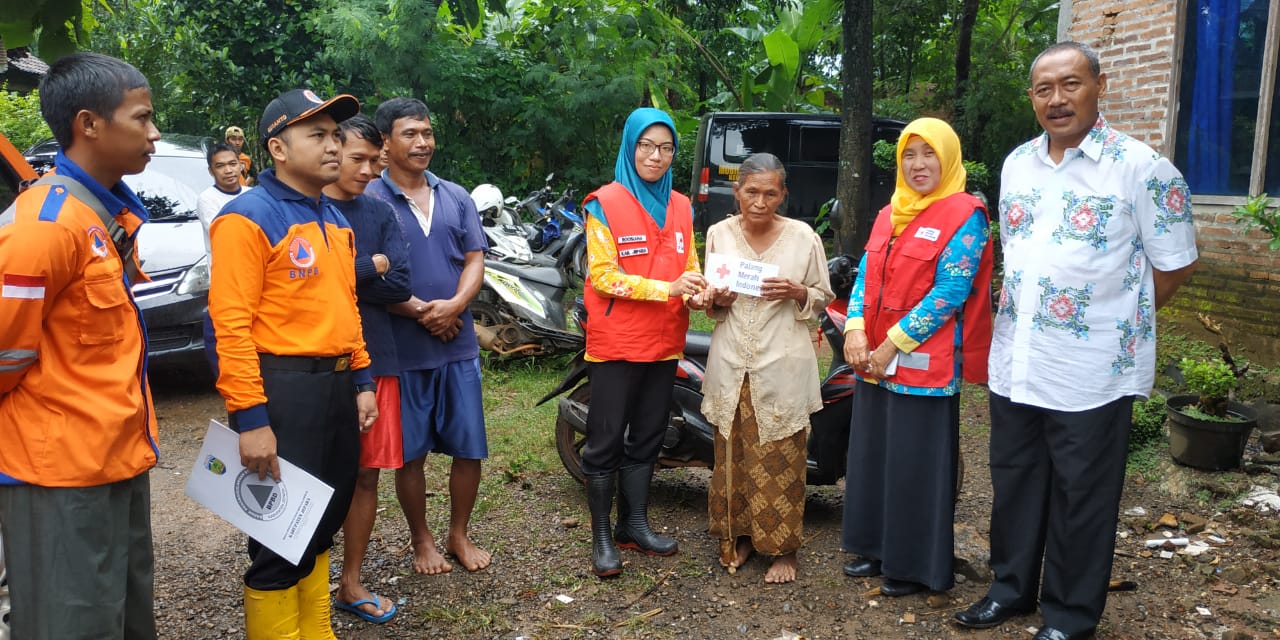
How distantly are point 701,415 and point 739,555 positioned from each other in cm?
69

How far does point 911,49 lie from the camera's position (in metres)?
13.6

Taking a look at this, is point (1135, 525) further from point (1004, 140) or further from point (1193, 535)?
point (1004, 140)

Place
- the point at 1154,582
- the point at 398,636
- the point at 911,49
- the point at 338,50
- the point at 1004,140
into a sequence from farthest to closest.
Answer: the point at 911,49 < the point at 1004,140 < the point at 338,50 < the point at 1154,582 < the point at 398,636

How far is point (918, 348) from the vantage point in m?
3.32

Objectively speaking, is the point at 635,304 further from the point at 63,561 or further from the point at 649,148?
the point at 63,561

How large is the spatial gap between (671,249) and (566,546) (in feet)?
4.88

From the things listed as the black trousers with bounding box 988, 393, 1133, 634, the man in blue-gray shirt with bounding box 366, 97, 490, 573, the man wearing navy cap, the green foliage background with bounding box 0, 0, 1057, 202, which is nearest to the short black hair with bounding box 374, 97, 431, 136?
the man in blue-gray shirt with bounding box 366, 97, 490, 573

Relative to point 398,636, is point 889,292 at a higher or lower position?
higher

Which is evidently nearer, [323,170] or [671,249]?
[323,170]

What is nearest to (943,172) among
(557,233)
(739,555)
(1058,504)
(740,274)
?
(740,274)

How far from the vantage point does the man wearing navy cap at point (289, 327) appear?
→ 8.25 ft

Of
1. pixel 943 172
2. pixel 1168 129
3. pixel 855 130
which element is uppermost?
pixel 855 130

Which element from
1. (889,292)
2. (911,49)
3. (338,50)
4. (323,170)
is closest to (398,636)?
(323,170)

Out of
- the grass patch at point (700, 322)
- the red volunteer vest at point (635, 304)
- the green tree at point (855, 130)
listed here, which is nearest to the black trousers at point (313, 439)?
the red volunteer vest at point (635, 304)
